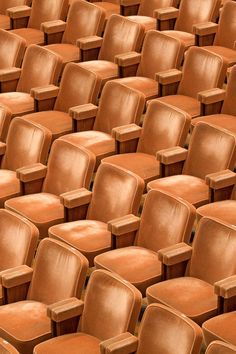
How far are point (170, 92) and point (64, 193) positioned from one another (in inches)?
10.1

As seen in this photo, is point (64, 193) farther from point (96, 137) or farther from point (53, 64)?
point (53, 64)

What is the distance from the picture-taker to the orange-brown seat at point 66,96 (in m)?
1.23

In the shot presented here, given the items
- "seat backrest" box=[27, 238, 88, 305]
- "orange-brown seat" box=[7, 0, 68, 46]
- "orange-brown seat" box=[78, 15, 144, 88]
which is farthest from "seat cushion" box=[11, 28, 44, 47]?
"seat backrest" box=[27, 238, 88, 305]

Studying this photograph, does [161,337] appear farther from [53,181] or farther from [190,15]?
[190,15]

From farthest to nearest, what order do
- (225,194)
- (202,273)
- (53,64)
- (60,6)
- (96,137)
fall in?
(60,6)
(53,64)
(96,137)
(225,194)
(202,273)

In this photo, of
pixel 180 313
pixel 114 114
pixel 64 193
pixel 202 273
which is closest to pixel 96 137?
pixel 114 114

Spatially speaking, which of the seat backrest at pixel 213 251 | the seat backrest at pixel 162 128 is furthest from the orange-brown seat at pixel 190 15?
the seat backrest at pixel 213 251

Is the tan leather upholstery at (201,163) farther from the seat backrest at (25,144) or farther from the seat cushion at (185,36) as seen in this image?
the seat cushion at (185,36)

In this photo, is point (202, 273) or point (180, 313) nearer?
point (180, 313)

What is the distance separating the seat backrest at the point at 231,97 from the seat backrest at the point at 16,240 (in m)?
0.32

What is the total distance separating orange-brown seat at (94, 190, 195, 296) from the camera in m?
0.96

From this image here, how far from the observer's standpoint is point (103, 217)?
1058mm

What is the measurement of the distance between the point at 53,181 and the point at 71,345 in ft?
0.91

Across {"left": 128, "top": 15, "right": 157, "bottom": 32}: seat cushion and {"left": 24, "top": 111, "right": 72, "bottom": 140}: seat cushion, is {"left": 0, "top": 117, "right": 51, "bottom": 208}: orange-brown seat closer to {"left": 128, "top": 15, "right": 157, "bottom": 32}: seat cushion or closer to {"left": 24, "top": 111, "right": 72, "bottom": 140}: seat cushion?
{"left": 24, "top": 111, "right": 72, "bottom": 140}: seat cushion
